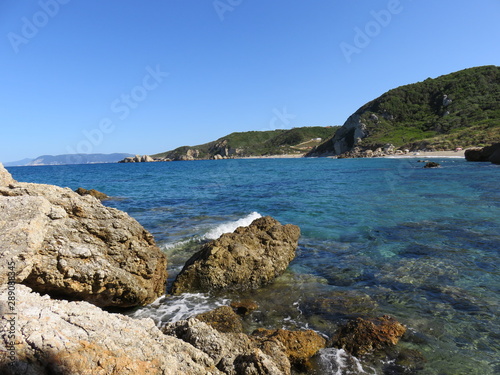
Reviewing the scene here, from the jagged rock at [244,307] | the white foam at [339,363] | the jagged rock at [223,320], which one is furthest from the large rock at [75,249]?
the white foam at [339,363]

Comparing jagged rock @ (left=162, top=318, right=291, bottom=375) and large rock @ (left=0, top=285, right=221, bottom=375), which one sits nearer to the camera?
large rock @ (left=0, top=285, right=221, bottom=375)

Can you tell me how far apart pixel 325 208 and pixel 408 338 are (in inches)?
568

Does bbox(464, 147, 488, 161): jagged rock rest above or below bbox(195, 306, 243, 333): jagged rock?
above

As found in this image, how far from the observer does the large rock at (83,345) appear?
2.66 meters

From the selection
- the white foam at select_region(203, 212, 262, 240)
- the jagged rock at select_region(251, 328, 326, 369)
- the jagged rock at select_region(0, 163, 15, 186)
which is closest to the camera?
the jagged rock at select_region(251, 328, 326, 369)

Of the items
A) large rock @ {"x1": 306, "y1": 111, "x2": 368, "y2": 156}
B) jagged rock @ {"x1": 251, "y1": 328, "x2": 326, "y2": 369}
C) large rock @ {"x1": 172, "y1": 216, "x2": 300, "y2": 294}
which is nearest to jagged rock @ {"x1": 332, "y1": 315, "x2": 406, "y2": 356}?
jagged rock @ {"x1": 251, "y1": 328, "x2": 326, "y2": 369}

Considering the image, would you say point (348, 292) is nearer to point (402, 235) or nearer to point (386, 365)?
point (386, 365)

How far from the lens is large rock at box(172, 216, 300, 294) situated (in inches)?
333

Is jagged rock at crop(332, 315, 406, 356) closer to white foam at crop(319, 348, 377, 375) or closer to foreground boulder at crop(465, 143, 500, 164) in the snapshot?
white foam at crop(319, 348, 377, 375)

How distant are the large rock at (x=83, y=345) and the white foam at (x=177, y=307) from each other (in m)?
3.56

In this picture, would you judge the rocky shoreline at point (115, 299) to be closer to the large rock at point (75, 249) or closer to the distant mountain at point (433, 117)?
the large rock at point (75, 249)

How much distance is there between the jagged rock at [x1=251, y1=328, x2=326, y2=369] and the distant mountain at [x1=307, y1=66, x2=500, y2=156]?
281ft

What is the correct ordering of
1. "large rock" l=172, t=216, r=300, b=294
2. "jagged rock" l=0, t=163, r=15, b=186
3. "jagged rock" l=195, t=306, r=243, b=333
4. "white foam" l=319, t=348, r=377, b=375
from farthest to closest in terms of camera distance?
"large rock" l=172, t=216, r=300, b=294, "jagged rock" l=0, t=163, r=15, b=186, "jagged rock" l=195, t=306, r=243, b=333, "white foam" l=319, t=348, r=377, b=375

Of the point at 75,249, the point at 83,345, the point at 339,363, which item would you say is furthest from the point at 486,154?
the point at 83,345
